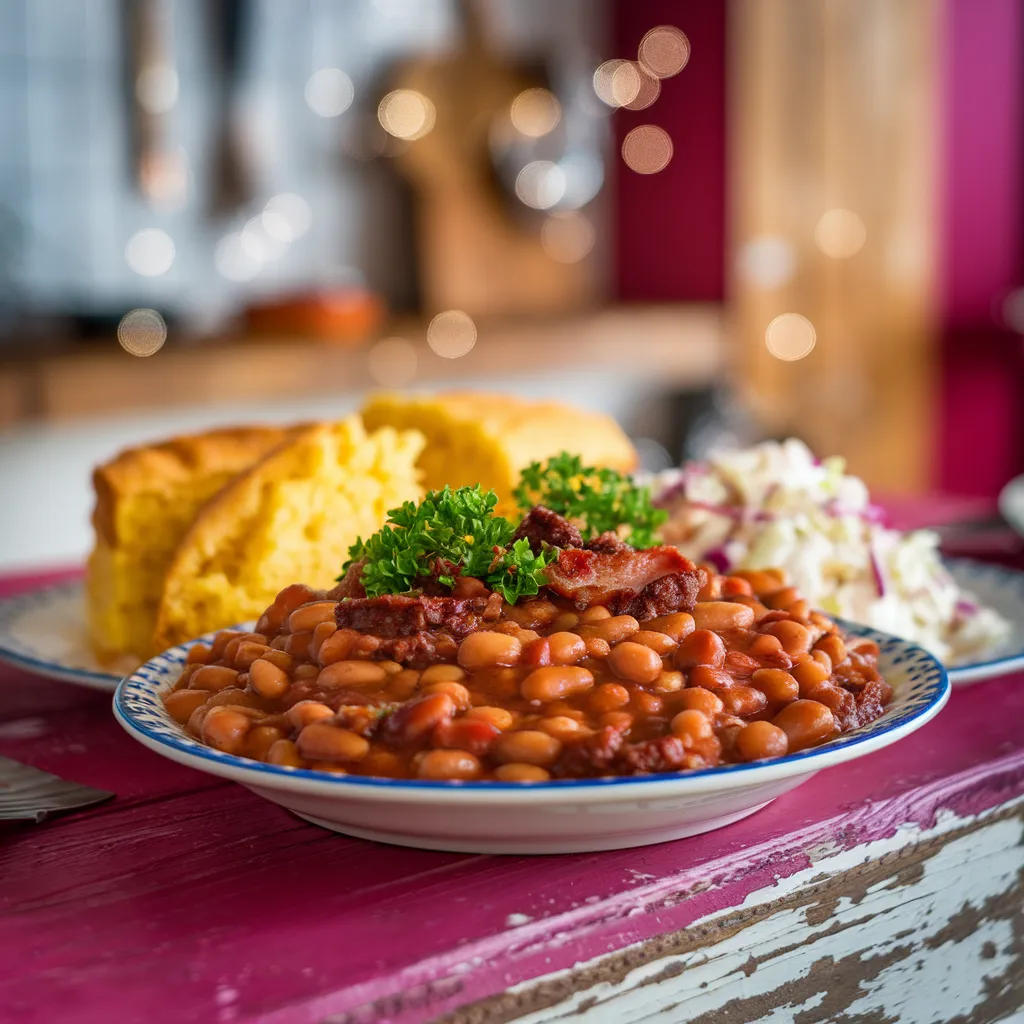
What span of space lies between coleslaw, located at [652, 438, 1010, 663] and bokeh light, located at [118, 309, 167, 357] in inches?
108

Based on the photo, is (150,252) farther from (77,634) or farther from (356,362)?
(77,634)

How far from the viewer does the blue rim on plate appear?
81cm

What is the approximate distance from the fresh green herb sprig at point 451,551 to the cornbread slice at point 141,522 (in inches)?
19.3

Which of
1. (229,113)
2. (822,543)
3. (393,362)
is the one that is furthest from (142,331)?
(822,543)

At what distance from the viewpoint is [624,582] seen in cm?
103

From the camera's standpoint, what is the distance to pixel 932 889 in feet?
3.50

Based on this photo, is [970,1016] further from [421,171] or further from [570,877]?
[421,171]

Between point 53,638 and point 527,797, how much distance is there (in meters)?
0.85

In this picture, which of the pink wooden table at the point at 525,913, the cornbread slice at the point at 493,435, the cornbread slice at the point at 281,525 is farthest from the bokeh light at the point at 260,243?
the pink wooden table at the point at 525,913

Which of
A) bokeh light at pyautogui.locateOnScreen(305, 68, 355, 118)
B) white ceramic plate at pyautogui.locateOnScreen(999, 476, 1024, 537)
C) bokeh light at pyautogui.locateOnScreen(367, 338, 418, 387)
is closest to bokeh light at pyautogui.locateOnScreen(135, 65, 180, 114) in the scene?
bokeh light at pyautogui.locateOnScreen(305, 68, 355, 118)

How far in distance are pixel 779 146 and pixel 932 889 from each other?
4678 mm

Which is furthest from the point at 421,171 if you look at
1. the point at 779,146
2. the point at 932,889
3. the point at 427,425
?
the point at 932,889

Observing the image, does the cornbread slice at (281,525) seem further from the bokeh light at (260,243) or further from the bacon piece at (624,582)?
the bokeh light at (260,243)

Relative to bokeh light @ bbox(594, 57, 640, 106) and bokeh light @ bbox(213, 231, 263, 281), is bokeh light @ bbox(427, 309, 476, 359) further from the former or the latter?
bokeh light @ bbox(594, 57, 640, 106)
